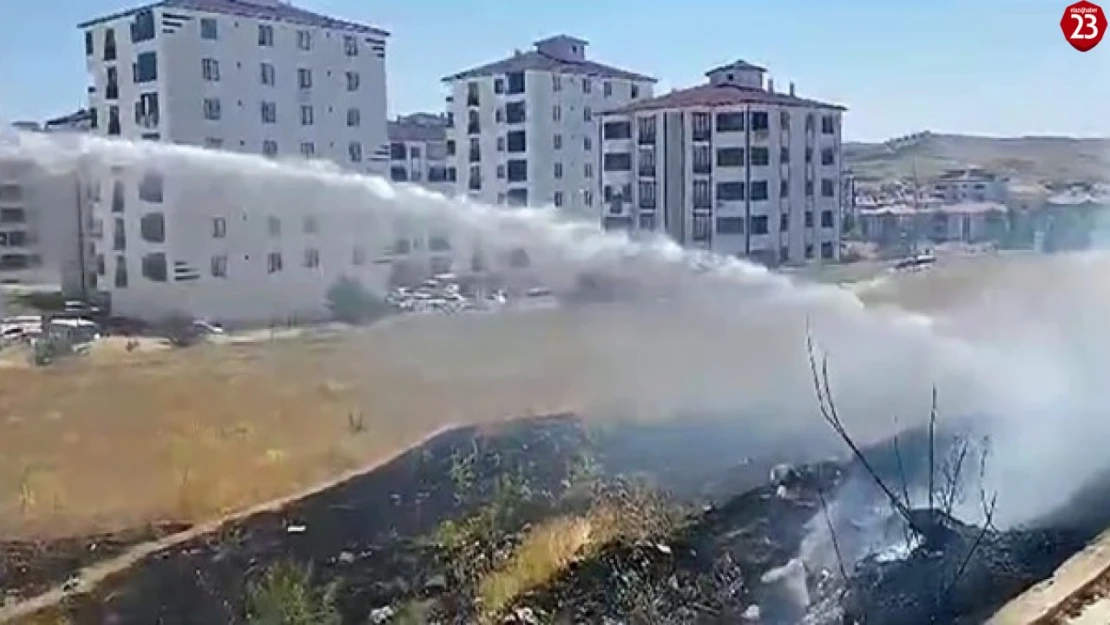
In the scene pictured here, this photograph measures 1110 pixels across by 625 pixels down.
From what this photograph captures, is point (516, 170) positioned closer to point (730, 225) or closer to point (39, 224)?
point (730, 225)

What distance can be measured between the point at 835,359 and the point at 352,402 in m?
1.60

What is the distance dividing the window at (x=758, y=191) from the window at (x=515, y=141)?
701 millimetres

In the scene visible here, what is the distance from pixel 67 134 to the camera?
2.88 m

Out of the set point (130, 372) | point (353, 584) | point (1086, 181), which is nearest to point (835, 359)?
point (1086, 181)

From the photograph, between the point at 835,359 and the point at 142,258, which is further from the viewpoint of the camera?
the point at 835,359

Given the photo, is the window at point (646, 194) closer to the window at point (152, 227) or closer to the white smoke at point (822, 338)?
the white smoke at point (822, 338)

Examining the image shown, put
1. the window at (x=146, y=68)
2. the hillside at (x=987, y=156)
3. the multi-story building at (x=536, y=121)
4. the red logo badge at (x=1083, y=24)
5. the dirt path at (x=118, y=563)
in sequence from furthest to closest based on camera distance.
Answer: the red logo badge at (x=1083, y=24)
the hillside at (x=987, y=156)
the multi-story building at (x=536, y=121)
the window at (x=146, y=68)
the dirt path at (x=118, y=563)

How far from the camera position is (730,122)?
3.50 metres

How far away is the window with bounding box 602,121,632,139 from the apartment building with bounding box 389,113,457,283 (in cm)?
47

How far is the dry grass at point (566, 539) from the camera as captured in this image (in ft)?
9.94

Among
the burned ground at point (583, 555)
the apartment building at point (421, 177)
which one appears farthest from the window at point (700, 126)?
the burned ground at point (583, 555)

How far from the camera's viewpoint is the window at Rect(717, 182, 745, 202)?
351 centimetres

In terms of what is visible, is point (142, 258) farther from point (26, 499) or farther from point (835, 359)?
point (835, 359)

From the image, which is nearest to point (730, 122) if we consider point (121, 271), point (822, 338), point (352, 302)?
point (822, 338)
